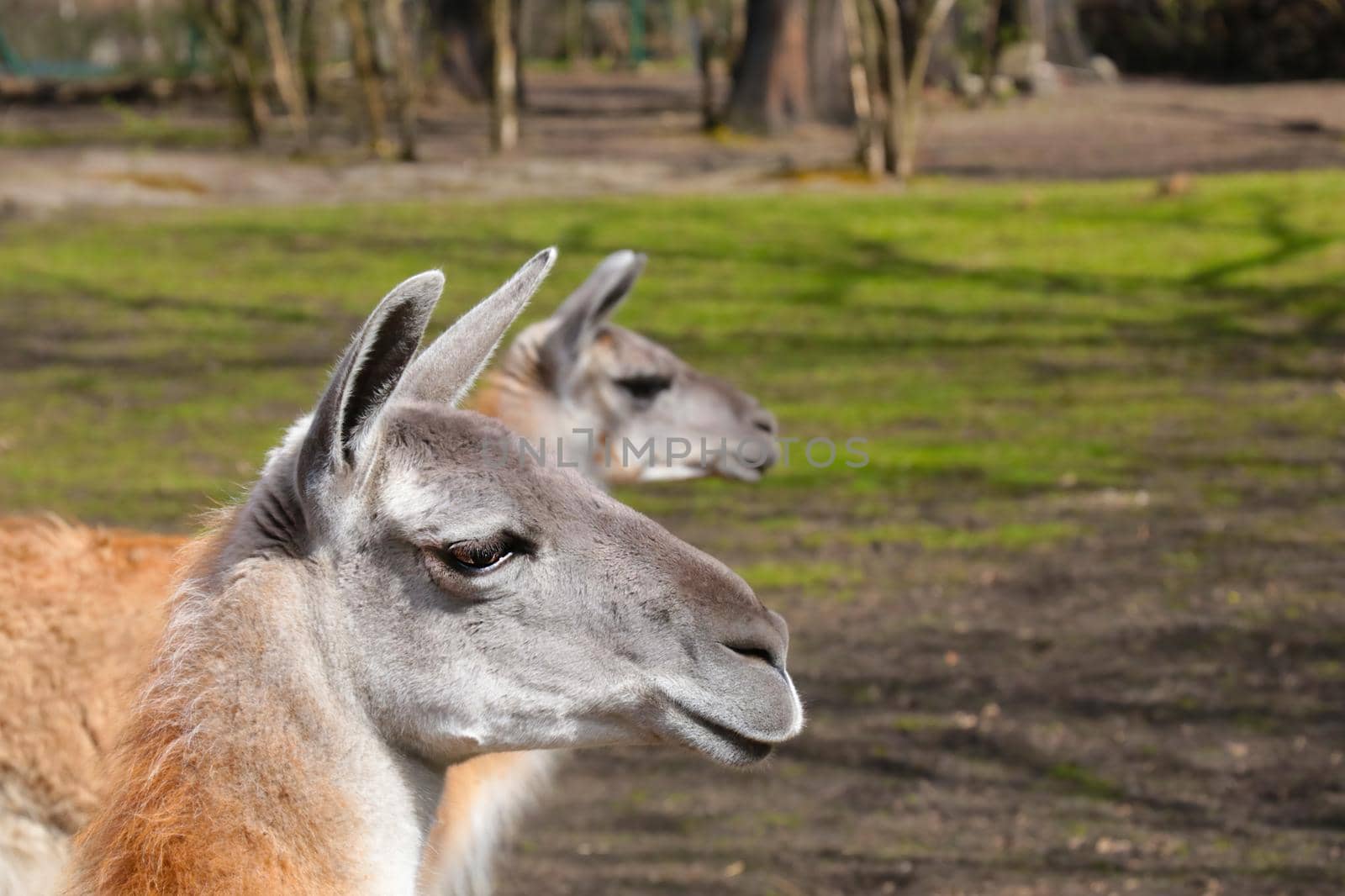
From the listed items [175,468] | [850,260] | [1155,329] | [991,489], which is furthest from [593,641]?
[850,260]

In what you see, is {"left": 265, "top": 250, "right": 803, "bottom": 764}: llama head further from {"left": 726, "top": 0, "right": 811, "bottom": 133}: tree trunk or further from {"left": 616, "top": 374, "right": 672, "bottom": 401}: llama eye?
{"left": 726, "top": 0, "right": 811, "bottom": 133}: tree trunk

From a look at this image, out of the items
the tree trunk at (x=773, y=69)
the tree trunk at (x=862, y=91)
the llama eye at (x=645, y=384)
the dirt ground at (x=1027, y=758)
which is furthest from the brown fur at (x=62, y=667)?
the tree trunk at (x=773, y=69)

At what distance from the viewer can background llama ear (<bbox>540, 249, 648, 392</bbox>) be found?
5.34 meters

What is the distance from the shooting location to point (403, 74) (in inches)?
706

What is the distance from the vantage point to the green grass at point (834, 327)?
29.7ft

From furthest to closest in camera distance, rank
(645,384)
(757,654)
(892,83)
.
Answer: (892,83)
(645,384)
(757,654)

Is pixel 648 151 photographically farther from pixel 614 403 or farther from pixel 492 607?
pixel 492 607

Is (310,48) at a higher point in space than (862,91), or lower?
higher

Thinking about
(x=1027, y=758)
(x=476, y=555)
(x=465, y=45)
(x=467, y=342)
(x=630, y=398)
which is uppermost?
(x=467, y=342)

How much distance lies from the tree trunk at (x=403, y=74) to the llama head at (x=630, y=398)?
12537 mm

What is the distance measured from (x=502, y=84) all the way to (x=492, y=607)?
17239 millimetres

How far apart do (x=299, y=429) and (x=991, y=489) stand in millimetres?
6627

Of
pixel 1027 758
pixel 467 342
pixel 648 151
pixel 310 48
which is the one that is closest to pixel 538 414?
pixel 1027 758

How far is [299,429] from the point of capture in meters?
2.68
